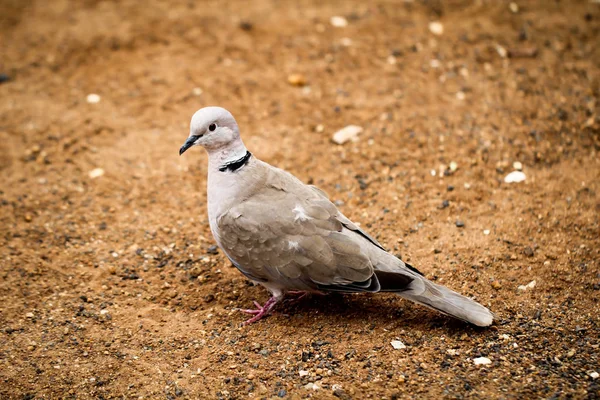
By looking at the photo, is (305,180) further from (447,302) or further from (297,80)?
(447,302)

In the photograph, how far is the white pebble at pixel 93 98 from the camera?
5957mm

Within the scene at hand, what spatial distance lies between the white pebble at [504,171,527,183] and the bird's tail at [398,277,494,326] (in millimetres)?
1698

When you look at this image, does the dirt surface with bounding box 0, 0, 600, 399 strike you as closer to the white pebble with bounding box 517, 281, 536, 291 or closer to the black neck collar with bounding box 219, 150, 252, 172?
the white pebble with bounding box 517, 281, 536, 291

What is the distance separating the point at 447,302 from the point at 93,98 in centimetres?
439

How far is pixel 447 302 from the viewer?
11.0 ft

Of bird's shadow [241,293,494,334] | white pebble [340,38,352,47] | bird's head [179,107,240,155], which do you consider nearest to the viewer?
bird's shadow [241,293,494,334]

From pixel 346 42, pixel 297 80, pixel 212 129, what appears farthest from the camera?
pixel 346 42

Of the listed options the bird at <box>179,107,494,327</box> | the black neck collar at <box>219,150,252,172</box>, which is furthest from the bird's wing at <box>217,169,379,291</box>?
the black neck collar at <box>219,150,252,172</box>

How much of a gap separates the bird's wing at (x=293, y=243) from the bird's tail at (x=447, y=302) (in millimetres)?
248

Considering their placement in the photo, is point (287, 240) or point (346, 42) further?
point (346, 42)

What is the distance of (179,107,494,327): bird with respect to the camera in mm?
3441

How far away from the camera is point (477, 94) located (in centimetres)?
573

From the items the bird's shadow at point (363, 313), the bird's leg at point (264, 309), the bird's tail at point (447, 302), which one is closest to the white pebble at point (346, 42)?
the bird's shadow at point (363, 313)

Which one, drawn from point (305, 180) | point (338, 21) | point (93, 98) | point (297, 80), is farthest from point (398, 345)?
point (338, 21)
